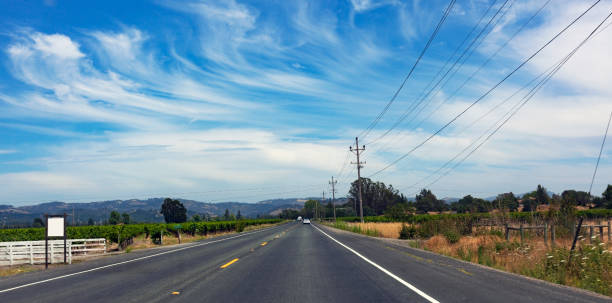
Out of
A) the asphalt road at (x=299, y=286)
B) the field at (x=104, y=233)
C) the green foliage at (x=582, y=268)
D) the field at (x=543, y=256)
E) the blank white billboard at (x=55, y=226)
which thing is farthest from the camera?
the field at (x=104, y=233)

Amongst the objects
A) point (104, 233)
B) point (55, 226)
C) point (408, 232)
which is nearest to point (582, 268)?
point (55, 226)

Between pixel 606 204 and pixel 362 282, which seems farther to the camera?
pixel 606 204

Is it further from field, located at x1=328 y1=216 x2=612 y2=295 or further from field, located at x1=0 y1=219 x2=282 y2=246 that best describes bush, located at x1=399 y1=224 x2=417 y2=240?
field, located at x1=0 y1=219 x2=282 y2=246

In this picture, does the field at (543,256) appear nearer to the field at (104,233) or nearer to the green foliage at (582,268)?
the green foliage at (582,268)

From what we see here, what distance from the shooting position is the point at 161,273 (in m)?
12.6

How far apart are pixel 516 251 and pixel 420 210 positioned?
6516 inches

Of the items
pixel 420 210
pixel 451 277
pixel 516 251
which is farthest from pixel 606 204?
pixel 451 277

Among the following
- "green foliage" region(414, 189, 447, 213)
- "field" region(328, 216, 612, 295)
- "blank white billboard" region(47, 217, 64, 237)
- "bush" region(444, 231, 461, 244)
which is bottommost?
"green foliage" region(414, 189, 447, 213)

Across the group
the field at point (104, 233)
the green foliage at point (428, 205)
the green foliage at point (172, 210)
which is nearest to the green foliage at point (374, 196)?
the green foliage at point (428, 205)

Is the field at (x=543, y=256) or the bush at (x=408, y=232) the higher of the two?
the field at (x=543, y=256)

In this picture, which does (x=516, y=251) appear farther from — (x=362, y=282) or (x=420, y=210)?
(x=420, y=210)

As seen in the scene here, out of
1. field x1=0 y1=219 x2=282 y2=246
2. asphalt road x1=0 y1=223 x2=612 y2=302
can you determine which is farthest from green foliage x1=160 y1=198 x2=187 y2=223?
asphalt road x1=0 y1=223 x2=612 y2=302

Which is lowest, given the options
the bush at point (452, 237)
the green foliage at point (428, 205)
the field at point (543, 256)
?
the green foliage at point (428, 205)

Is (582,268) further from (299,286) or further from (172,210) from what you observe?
Result: (172,210)
